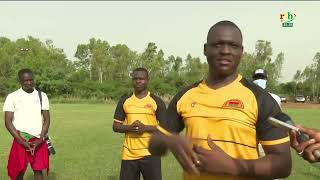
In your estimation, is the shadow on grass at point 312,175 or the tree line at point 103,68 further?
the tree line at point 103,68

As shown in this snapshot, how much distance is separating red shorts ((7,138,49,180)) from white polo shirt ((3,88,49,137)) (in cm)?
19

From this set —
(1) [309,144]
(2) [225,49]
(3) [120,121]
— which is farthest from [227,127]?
(3) [120,121]

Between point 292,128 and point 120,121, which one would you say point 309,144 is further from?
point 120,121

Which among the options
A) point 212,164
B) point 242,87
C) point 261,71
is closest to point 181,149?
point 212,164

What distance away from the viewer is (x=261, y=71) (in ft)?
23.5

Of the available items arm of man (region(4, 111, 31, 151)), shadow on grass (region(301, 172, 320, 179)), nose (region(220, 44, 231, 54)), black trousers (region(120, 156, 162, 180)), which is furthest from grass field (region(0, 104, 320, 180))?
nose (region(220, 44, 231, 54))

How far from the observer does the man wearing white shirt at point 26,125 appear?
7.31 m

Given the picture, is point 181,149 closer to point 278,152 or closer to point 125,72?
point 278,152

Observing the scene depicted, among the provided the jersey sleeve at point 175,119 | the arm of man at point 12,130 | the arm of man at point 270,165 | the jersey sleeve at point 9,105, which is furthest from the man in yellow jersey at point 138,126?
the arm of man at point 270,165

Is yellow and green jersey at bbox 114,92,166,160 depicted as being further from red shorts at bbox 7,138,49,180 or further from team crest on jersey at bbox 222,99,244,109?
team crest on jersey at bbox 222,99,244,109

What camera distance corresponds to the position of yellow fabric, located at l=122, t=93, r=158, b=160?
6.79 m

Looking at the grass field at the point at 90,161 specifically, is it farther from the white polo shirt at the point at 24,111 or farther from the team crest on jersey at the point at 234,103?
the team crest on jersey at the point at 234,103

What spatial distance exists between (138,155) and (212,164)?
425 cm

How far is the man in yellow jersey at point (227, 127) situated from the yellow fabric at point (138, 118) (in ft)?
12.0
